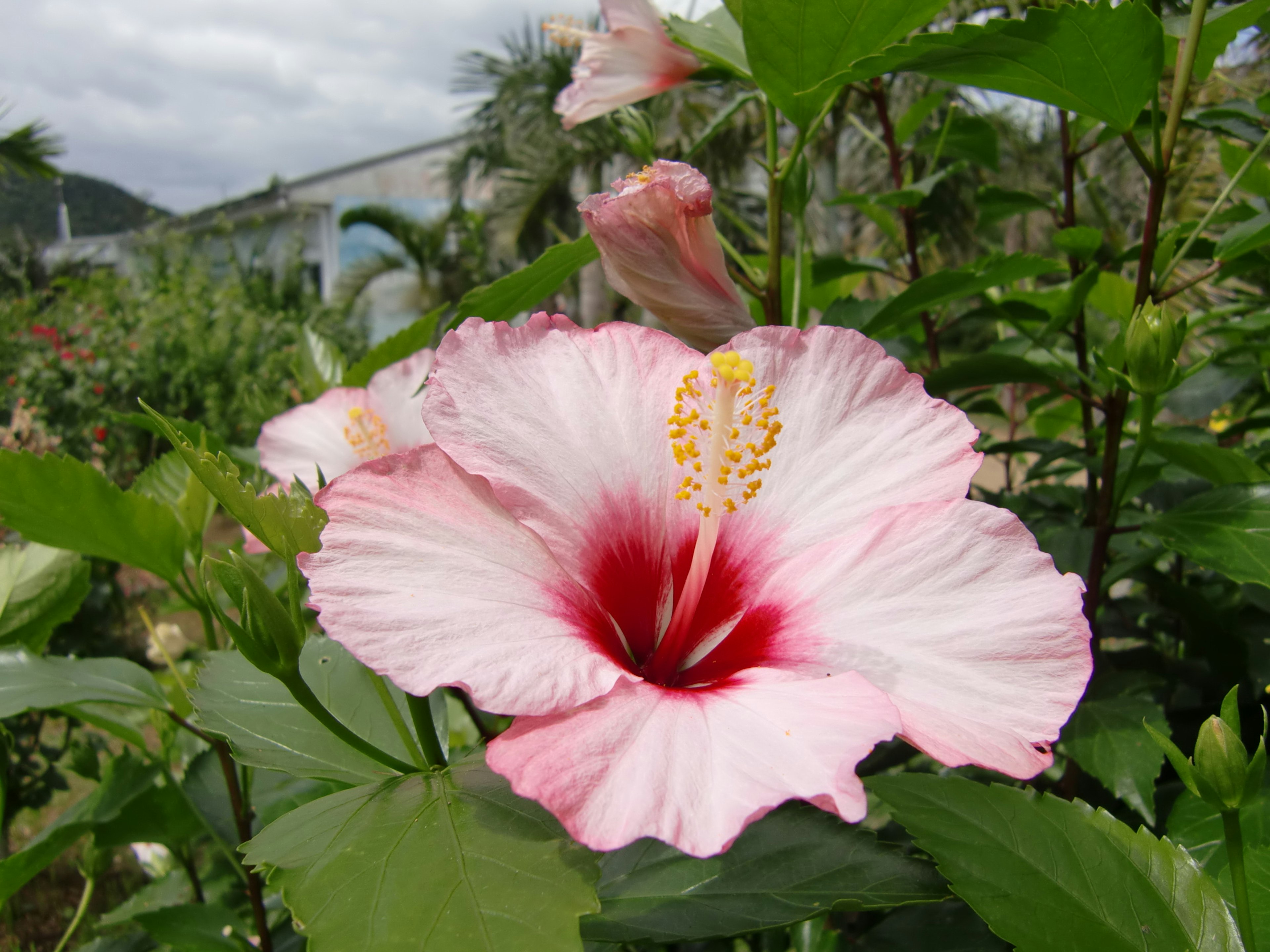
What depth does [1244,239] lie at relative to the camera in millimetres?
954

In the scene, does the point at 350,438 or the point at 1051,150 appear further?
the point at 1051,150

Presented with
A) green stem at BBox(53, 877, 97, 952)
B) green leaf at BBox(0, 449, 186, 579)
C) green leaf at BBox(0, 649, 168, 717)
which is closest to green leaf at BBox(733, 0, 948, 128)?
green leaf at BBox(0, 449, 186, 579)

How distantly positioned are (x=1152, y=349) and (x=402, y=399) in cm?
A: 88

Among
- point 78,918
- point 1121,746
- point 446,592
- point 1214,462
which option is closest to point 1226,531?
point 1214,462

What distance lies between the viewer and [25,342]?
752 centimetres

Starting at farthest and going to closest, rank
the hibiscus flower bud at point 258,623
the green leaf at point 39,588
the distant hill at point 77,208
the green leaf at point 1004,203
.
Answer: the distant hill at point 77,208, the green leaf at point 1004,203, the green leaf at point 39,588, the hibiscus flower bud at point 258,623

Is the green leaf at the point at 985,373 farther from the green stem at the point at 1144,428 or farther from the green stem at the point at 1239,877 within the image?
the green stem at the point at 1239,877

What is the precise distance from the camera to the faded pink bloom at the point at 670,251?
0.73 meters

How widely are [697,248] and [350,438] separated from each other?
58 cm

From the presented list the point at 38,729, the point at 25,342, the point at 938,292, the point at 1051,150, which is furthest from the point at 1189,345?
the point at 1051,150

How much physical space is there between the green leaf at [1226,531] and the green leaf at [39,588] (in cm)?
133

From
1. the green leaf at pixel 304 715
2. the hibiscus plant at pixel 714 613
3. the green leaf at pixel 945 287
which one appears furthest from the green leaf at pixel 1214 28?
the green leaf at pixel 304 715

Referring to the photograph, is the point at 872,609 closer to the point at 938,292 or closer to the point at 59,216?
the point at 938,292

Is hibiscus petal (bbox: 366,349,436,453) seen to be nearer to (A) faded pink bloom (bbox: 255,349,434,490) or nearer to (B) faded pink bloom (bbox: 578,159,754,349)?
(A) faded pink bloom (bbox: 255,349,434,490)
